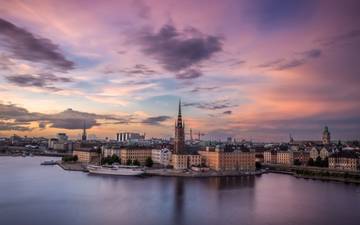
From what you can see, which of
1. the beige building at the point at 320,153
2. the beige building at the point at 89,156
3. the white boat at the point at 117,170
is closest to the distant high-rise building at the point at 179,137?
the white boat at the point at 117,170

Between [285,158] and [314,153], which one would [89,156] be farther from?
[314,153]

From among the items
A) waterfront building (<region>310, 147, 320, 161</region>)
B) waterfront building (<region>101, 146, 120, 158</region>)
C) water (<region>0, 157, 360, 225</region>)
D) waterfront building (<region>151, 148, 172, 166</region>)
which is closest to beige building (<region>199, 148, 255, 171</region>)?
waterfront building (<region>151, 148, 172, 166</region>)

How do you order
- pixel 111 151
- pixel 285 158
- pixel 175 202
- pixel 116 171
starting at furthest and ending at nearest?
pixel 111 151 → pixel 285 158 → pixel 116 171 → pixel 175 202

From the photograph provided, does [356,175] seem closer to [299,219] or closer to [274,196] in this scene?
[274,196]

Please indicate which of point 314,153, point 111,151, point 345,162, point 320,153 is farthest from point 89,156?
point 345,162

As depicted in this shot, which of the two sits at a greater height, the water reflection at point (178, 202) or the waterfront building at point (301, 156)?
the waterfront building at point (301, 156)

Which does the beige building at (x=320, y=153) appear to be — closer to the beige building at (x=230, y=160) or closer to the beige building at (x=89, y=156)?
the beige building at (x=230, y=160)
